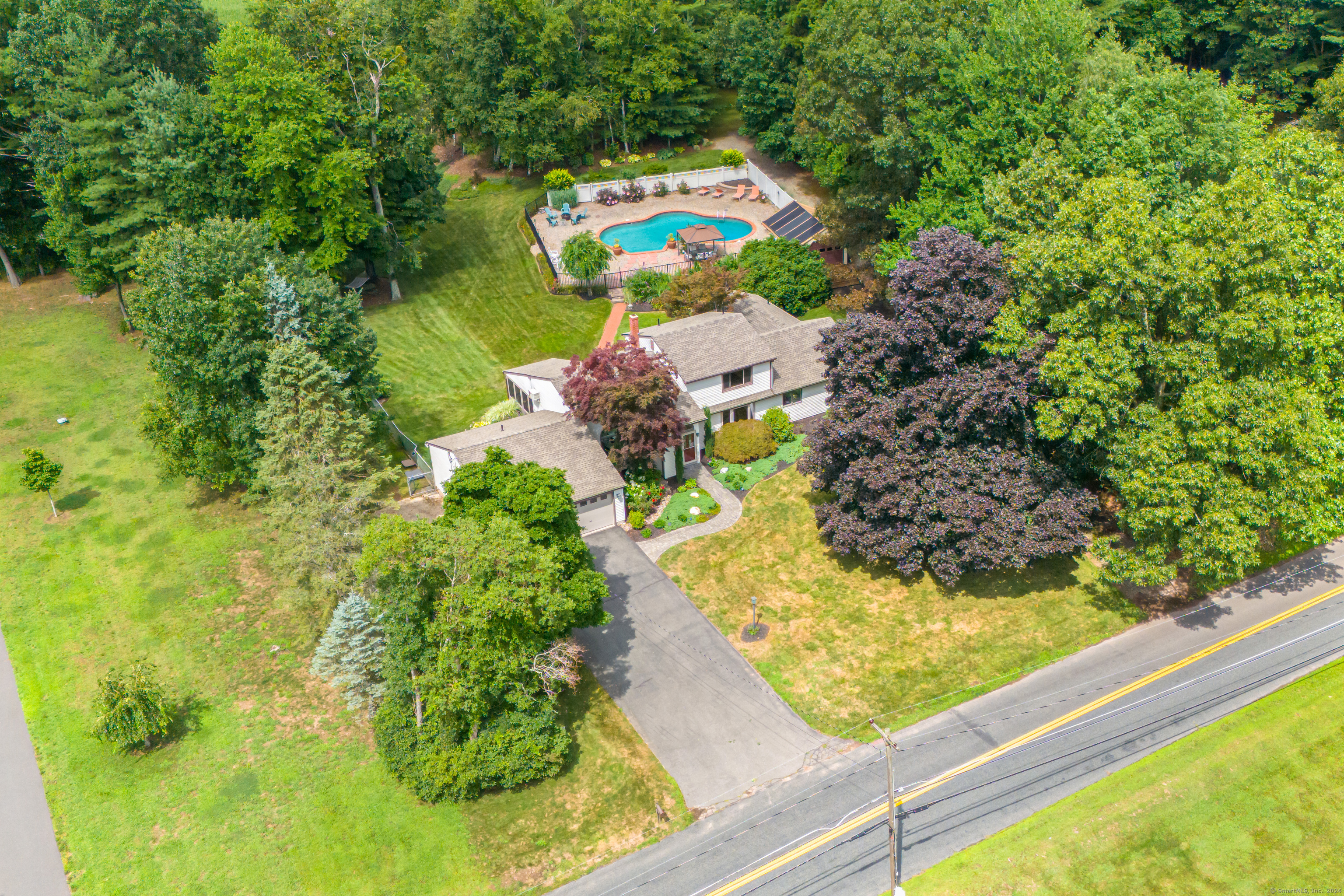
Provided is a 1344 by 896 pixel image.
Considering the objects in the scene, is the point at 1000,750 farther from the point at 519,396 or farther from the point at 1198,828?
the point at 519,396

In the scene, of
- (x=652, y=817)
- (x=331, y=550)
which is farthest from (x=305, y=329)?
(x=652, y=817)

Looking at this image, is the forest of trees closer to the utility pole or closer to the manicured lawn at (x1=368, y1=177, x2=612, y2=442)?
the manicured lawn at (x1=368, y1=177, x2=612, y2=442)

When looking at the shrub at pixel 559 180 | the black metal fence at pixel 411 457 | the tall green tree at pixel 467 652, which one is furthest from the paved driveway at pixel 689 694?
the shrub at pixel 559 180

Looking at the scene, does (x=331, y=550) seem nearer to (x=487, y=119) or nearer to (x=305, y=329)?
(x=305, y=329)

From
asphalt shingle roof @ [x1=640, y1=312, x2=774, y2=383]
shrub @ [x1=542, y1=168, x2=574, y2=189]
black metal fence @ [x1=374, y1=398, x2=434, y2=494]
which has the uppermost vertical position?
shrub @ [x1=542, y1=168, x2=574, y2=189]

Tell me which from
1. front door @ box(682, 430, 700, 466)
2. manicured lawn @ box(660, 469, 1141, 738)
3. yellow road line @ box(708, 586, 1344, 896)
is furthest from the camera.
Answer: front door @ box(682, 430, 700, 466)

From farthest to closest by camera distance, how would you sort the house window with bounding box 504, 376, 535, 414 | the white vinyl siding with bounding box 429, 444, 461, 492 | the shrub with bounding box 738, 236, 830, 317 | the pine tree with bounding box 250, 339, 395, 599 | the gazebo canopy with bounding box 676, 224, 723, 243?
1. the gazebo canopy with bounding box 676, 224, 723, 243
2. the shrub with bounding box 738, 236, 830, 317
3. the house window with bounding box 504, 376, 535, 414
4. the white vinyl siding with bounding box 429, 444, 461, 492
5. the pine tree with bounding box 250, 339, 395, 599

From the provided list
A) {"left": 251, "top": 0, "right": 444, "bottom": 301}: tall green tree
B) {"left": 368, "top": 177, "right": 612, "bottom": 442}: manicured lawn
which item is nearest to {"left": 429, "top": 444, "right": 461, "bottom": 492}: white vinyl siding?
{"left": 368, "top": 177, "right": 612, "bottom": 442}: manicured lawn

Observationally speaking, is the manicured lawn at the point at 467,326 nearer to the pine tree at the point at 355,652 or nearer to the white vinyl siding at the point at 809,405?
the white vinyl siding at the point at 809,405
